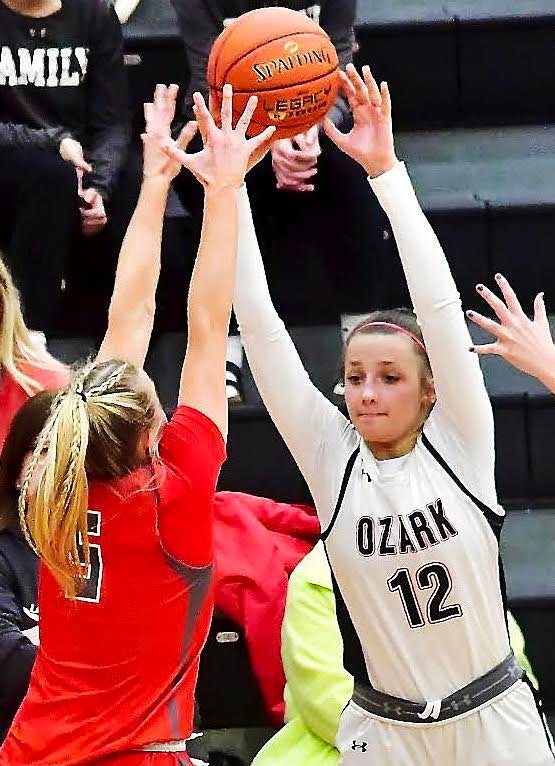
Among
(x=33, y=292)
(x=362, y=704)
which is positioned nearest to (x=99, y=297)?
(x=33, y=292)

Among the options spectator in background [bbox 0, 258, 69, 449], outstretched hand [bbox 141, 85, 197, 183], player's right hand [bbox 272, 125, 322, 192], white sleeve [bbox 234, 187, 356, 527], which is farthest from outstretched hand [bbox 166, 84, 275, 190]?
player's right hand [bbox 272, 125, 322, 192]

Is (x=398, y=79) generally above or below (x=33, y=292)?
above

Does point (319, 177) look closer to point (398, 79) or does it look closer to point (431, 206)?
point (431, 206)

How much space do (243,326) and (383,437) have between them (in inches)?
12.1

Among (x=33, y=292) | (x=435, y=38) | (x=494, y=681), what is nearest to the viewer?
(x=494, y=681)

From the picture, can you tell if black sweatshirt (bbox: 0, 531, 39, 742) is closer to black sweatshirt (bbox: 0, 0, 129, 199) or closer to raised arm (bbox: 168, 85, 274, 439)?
raised arm (bbox: 168, 85, 274, 439)

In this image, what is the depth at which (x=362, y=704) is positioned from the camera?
7.30ft

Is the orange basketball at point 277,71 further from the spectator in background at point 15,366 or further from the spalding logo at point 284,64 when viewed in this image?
the spectator in background at point 15,366

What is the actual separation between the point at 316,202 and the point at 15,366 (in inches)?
49.7

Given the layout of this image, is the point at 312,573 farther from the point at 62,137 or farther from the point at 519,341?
the point at 62,137

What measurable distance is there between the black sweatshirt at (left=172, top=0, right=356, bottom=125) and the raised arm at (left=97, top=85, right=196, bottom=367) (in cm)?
119

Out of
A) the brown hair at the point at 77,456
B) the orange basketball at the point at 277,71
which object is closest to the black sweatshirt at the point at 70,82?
the orange basketball at the point at 277,71

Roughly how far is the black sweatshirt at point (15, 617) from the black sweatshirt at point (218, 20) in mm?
1507

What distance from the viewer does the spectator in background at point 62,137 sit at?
3.50 meters
